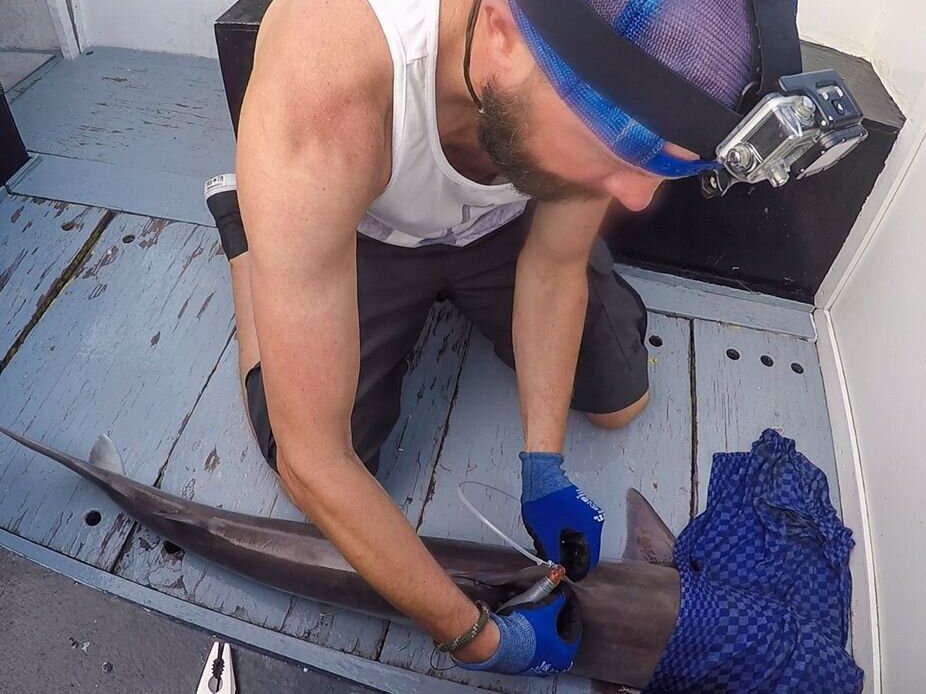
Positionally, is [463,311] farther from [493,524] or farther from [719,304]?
[719,304]

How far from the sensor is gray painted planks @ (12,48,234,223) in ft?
7.15

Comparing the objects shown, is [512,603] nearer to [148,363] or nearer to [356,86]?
[356,86]

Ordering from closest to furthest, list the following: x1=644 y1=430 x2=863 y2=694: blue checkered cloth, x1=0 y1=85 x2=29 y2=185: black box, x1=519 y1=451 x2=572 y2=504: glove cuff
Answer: x1=644 y1=430 x2=863 y2=694: blue checkered cloth < x1=519 y1=451 x2=572 y2=504: glove cuff < x1=0 y1=85 x2=29 y2=185: black box

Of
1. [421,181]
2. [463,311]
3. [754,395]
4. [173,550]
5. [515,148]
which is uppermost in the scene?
[515,148]

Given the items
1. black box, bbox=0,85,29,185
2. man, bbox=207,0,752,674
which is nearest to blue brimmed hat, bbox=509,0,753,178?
man, bbox=207,0,752,674

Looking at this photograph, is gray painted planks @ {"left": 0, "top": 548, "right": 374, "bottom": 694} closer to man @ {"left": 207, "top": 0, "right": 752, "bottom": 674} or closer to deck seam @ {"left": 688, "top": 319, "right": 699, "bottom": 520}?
man @ {"left": 207, "top": 0, "right": 752, "bottom": 674}

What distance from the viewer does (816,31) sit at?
1979 mm

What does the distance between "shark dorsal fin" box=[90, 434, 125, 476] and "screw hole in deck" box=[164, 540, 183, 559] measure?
→ 0.19 m

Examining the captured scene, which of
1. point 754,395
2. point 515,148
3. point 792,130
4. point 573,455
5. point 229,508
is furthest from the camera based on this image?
point 754,395

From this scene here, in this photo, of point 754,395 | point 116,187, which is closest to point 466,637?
point 754,395

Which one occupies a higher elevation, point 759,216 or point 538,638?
point 759,216

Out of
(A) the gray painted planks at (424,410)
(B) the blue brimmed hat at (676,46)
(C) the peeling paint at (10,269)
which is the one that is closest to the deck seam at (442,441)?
(A) the gray painted planks at (424,410)

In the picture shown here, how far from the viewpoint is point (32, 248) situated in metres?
2.00

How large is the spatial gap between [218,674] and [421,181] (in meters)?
0.88
